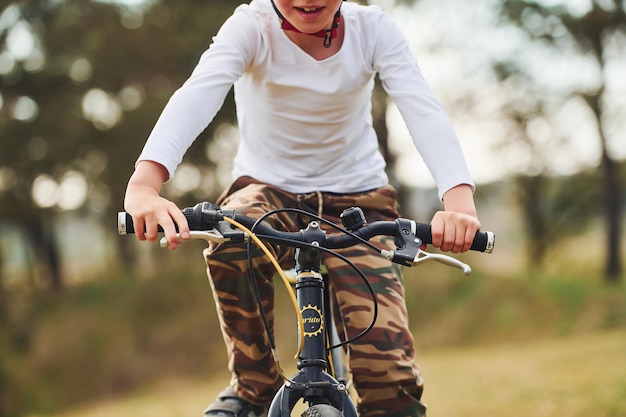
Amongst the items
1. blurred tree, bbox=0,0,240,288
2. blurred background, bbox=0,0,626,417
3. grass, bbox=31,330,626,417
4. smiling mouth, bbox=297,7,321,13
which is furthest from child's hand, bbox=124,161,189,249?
blurred tree, bbox=0,0,240,288

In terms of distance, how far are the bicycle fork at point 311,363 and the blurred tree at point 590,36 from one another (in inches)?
661

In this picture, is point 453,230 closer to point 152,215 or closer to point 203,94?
point 152,215

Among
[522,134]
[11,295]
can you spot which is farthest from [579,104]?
[11,295]

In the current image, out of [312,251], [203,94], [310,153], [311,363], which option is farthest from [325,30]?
[311,363]

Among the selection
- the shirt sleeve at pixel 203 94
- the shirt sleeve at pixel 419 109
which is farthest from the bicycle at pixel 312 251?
the shirt sleeve at pixel 419 109

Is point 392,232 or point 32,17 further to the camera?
point 32,17

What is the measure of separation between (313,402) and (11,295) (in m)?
22.3

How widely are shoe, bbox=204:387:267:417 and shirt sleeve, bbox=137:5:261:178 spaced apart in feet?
3.06

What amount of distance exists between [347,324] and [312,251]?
0.72 metres

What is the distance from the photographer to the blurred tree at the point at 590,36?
18.0 metres

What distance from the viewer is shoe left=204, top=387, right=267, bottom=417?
3100 mm

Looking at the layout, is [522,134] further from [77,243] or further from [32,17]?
[77,243]

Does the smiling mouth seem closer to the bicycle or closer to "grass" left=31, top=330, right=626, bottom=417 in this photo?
the bicycle

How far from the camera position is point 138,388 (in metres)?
18.9
